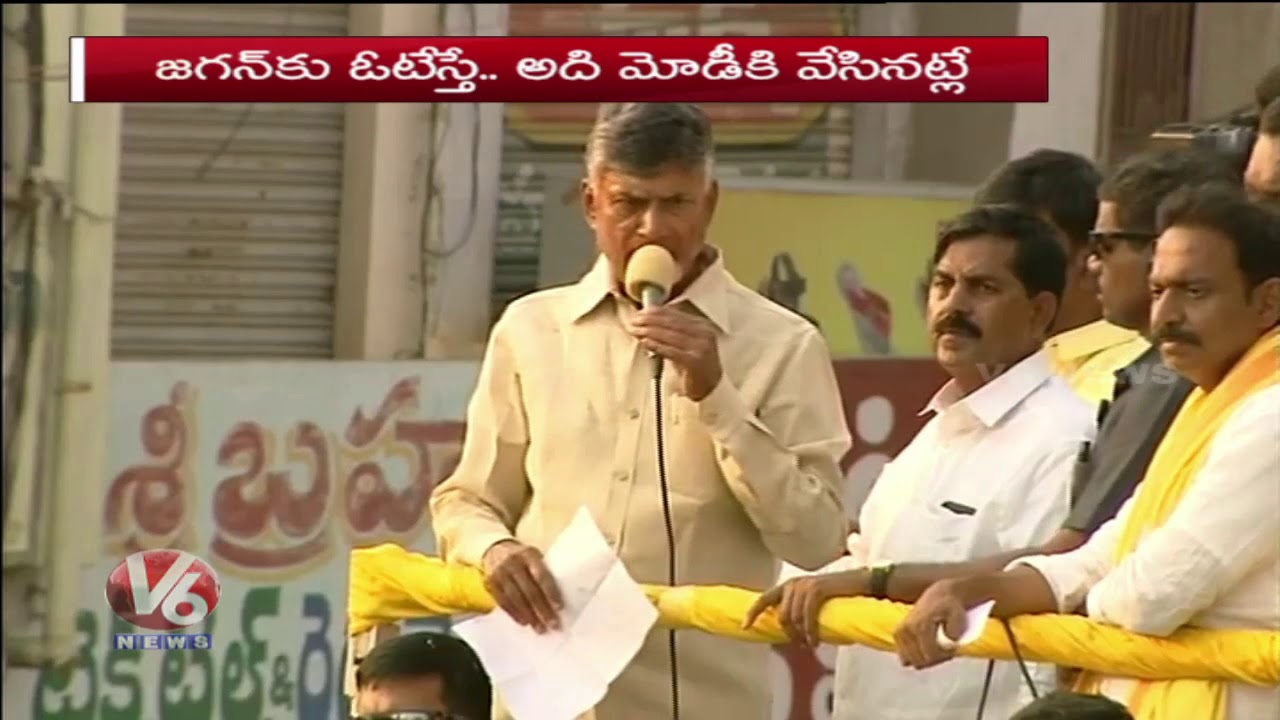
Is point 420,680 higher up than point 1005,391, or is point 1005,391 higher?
point 1005,391

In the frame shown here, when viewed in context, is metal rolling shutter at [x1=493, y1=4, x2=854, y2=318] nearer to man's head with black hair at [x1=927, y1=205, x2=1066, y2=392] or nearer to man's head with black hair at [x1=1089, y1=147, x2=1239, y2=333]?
man's head with black hair at [x1=927, y1=205, x2=1066, y2=392]

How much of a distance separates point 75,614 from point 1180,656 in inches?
196

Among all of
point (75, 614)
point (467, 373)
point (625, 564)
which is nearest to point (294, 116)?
point (467, 373)

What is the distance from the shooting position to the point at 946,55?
452cm

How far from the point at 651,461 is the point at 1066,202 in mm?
908

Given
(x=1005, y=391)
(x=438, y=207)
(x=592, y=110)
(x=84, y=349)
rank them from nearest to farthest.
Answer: (x=1005, y=391) → (x=84, y=349) → (x=438, y=207) → (x=592, y=110)

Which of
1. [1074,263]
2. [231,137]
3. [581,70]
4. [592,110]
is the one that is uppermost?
[592,110]

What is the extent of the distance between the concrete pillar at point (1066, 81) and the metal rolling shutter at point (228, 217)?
237 cm

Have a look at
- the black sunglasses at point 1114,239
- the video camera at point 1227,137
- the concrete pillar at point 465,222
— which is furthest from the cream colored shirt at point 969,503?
the concrete pillar at point 465,222

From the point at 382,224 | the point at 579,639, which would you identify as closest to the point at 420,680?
the point at 579,639

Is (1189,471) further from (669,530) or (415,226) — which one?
(415,226)

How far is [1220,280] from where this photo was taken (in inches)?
155

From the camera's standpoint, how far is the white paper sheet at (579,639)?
4422mm

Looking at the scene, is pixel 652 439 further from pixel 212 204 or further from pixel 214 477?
pixel 212 204
